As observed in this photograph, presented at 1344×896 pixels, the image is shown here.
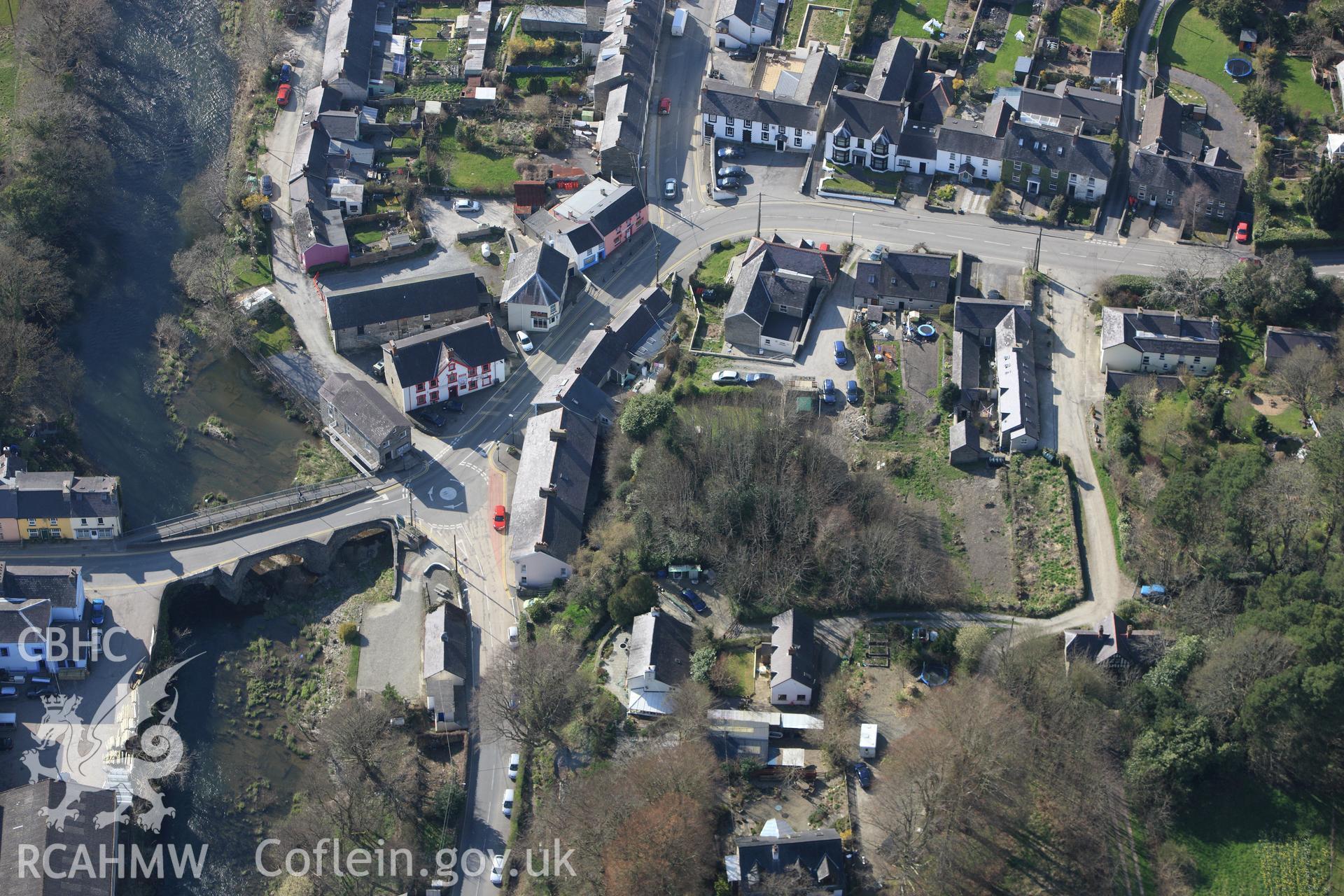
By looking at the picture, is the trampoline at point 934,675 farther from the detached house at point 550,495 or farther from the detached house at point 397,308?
the detached house at point 397,308

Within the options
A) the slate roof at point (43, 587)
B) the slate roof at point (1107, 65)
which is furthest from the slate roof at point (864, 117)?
the slate roof at point (43, 587)

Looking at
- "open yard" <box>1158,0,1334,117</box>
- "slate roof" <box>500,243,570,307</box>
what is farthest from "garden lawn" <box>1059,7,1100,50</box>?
"slate roof" <box>500,243,570,307</box>

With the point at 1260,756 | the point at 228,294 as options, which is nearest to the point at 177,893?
the point at 228,294

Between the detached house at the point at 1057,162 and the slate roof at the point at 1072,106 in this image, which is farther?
the slate roof at the point at 1072,106

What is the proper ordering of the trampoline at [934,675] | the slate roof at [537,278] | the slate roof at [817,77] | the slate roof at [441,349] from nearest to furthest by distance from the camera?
the trampoline at [934,675]
the slate roof at [441,349]
the slate roof at [537,278]
the slate roof at [817,77]

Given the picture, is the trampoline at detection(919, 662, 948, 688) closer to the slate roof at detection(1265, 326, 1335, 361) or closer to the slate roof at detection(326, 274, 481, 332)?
the slate roof at detection(1265, 326, 1335, 361)

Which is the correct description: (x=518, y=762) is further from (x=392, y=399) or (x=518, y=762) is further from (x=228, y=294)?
(x=228, y=294)
